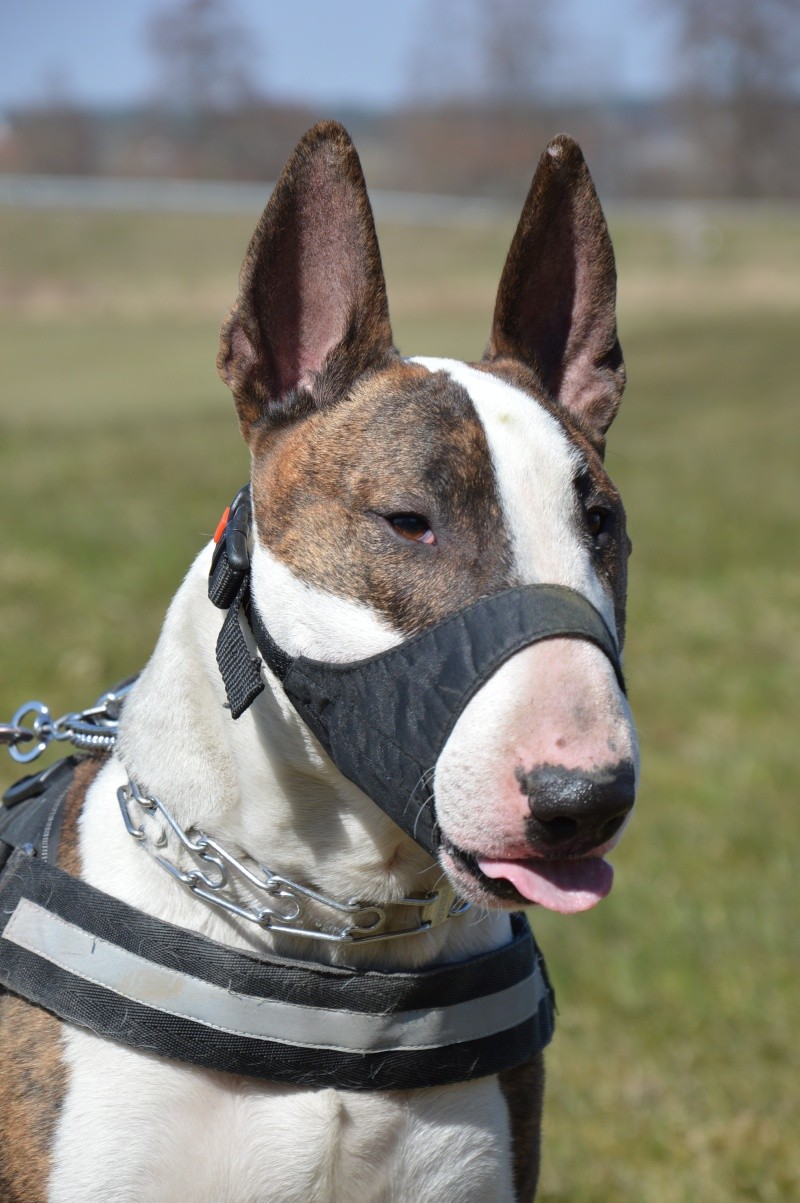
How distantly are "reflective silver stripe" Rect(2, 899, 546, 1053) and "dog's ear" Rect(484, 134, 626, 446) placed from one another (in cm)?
91

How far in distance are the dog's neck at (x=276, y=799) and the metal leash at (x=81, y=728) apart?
0.83ft

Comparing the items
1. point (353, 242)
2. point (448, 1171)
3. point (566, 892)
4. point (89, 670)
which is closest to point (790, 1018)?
point (448, 1171)

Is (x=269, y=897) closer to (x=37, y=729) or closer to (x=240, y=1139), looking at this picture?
(x=240, y=1139)

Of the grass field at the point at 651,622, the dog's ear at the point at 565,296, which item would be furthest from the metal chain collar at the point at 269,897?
the grass field at the point at 651,622

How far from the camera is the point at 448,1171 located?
1949 millimetres

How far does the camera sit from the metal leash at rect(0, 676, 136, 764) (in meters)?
2.26

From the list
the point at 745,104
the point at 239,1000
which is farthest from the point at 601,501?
the point at 745,104

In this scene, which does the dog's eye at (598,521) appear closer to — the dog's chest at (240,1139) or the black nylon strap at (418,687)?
the black nylon strap at (418,687)

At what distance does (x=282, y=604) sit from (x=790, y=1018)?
7.64ft

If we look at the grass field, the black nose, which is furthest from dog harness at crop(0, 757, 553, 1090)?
the grass field

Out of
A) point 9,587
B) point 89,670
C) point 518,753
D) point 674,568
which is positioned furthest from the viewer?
point 674,568

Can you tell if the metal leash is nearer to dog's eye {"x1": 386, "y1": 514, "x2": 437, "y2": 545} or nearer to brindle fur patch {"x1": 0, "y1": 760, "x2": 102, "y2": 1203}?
brindle fur patch {"x1": 0, "y1": 760, "x2": 102, "y2": 1203}

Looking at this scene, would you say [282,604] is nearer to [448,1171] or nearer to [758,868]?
[448,1171]

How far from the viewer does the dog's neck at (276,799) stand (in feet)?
Result: 6.36
